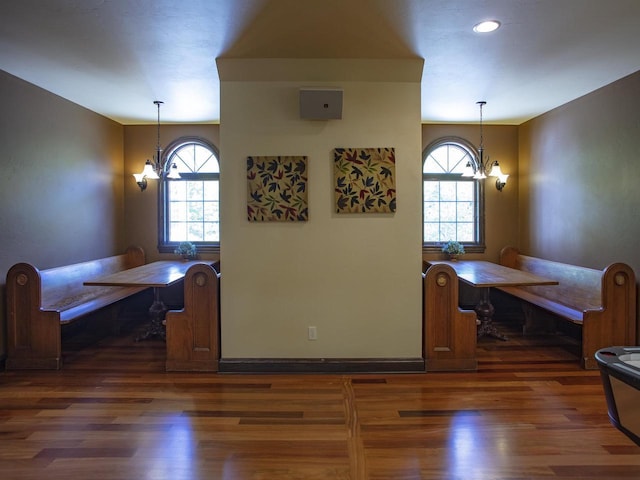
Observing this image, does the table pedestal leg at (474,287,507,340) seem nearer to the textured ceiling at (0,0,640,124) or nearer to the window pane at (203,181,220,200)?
the textured ceiling at (0,0,640,124)

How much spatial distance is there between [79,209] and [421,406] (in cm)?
419

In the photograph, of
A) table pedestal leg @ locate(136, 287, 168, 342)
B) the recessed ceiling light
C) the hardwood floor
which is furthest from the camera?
table pedestal leg @ locate(136, 287, 168, 342)

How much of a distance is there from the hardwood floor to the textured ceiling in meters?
2.64

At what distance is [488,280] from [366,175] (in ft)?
5.35

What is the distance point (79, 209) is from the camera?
443 cm

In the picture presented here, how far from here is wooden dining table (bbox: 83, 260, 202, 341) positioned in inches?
140

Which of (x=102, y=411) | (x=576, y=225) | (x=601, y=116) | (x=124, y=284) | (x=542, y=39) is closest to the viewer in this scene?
(x=102, y=411)

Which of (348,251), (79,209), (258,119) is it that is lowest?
(348,251)

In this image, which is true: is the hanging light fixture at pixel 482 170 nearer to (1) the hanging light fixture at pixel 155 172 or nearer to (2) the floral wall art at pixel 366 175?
(2) the floral wall art at pixel 366 175

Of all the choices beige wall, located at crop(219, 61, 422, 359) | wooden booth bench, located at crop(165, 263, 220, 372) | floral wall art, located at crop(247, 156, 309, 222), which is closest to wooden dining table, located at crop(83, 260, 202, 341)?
wooden booth bench, located at crop(165, 263, 220, 372)

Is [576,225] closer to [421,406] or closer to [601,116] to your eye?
[601,116]

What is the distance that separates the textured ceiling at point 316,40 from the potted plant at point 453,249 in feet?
6.44

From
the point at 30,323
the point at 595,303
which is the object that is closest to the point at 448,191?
the point at 595,303

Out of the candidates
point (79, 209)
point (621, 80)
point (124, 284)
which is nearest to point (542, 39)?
point (621, 80)
